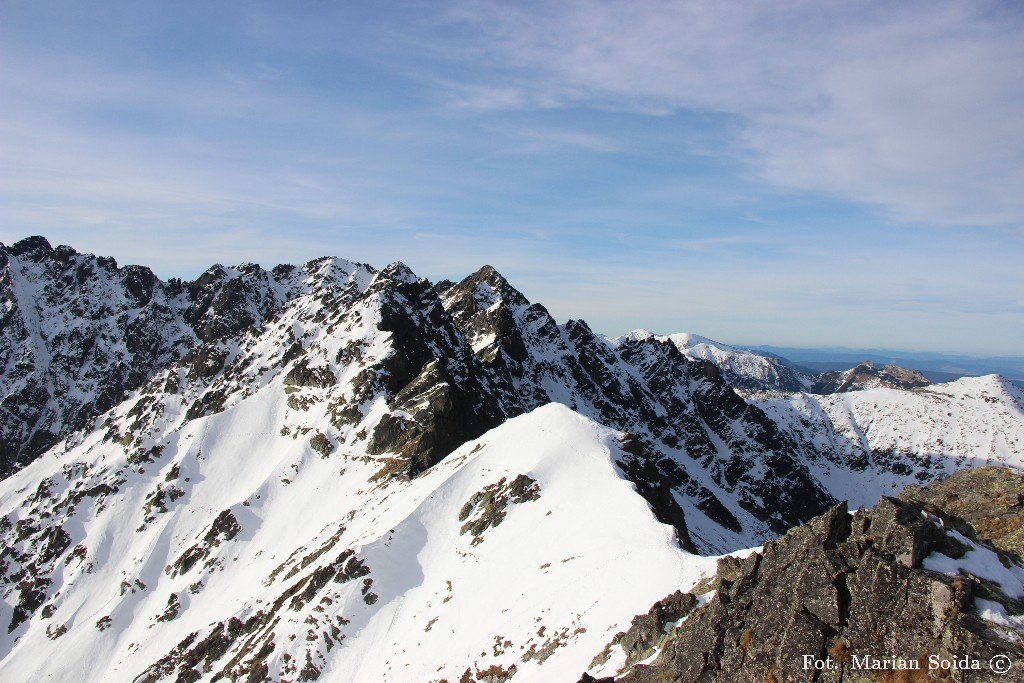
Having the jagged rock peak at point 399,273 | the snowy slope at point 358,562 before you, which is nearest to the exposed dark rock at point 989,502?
the snowy slope at point 358,562

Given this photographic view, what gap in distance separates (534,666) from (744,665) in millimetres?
11727

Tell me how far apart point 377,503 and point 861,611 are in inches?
2092

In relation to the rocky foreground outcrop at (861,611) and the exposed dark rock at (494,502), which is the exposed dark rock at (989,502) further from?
the exposed dark rock at (494,502)

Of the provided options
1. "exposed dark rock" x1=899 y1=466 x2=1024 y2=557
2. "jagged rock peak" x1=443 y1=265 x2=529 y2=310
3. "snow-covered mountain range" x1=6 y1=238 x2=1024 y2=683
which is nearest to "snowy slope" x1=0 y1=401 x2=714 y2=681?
"snow-covered mountain range" x1=6 y1=238 x2=1024 y2=683

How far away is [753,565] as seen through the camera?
1942 centimetres

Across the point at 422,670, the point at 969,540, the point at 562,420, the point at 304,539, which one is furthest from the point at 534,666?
the point at 304,539

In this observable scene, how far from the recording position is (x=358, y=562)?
45.7 metres

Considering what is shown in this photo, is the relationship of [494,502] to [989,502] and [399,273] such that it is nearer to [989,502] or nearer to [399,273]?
[989,502]

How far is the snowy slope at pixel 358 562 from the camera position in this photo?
30750mm

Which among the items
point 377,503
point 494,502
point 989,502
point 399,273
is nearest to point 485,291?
point 399,273

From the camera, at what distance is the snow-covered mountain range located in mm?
35594

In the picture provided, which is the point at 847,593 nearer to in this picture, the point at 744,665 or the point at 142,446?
the point at 744,665

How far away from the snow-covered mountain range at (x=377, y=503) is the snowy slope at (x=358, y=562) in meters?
0.22

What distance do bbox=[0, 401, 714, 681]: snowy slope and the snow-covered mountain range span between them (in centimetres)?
22
